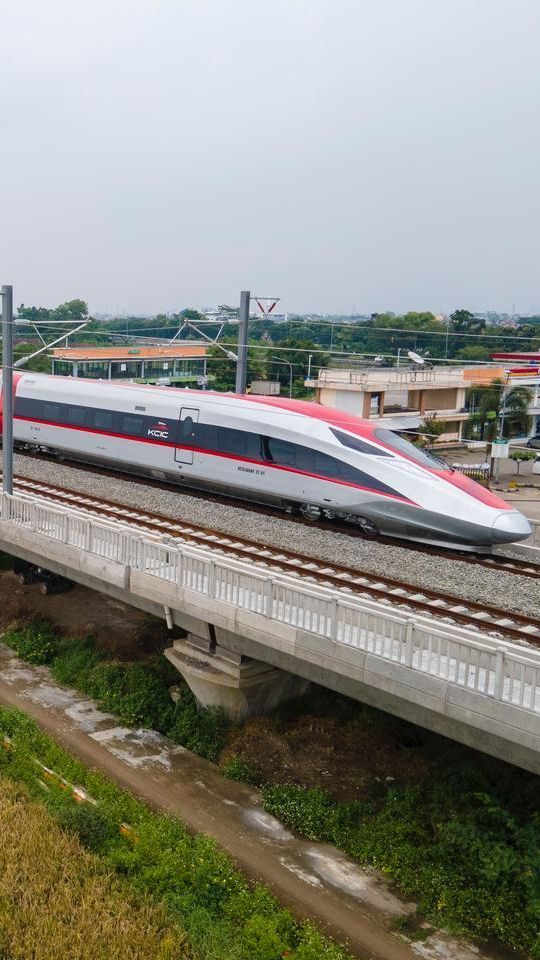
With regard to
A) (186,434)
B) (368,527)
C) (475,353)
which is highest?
(475,353)

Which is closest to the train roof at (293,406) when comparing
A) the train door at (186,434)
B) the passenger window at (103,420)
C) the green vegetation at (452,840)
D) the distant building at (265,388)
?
the train door at (186,434)

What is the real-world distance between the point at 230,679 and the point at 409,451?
21.2 feet

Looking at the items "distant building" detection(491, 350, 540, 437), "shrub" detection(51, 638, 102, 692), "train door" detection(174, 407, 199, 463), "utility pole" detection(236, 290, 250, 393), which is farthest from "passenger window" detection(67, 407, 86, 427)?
"distant building" detection(491, 350, 540, 437)

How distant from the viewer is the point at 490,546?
17.0m

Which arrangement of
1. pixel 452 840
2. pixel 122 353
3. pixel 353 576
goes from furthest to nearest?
1. pixel 122 353
2. pixel 353 576
3. pixel 452 840

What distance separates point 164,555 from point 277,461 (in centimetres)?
584

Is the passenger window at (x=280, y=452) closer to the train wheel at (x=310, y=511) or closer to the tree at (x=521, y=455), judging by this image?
the train wheel at (x=310, y=511)

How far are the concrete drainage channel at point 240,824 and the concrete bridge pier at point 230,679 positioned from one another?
1.08m

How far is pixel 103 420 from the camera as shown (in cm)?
2492

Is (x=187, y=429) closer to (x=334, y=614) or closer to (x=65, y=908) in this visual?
(x=334, y=614)

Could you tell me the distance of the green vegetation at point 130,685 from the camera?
50.7 ft

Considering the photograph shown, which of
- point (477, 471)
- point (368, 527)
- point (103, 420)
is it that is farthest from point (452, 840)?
point (477, 471)

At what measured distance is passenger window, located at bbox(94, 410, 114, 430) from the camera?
24672mm

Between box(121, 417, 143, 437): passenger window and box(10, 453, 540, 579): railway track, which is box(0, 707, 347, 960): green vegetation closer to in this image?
box(10, 453, 540, 579): railway track
